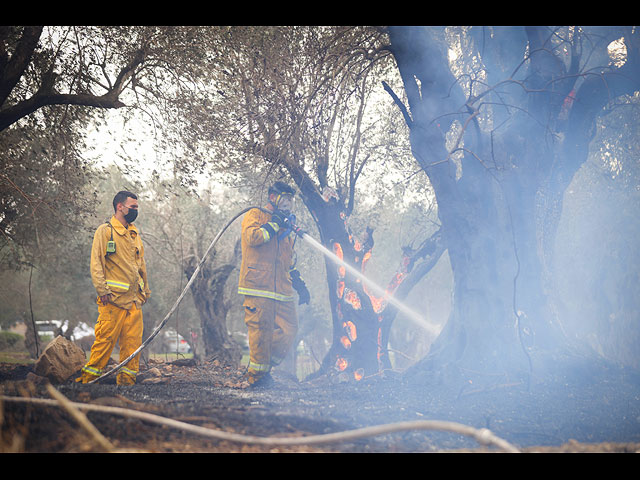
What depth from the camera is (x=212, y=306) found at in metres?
13.5

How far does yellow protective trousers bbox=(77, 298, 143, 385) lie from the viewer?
5.63 metres

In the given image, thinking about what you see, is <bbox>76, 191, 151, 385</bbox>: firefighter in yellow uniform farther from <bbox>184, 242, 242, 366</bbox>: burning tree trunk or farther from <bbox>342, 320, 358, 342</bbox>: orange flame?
<bbox>184, 242, 242, 366</bbox>: burning tree trunk

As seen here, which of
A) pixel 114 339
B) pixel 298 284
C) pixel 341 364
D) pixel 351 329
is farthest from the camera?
pixel 341 364

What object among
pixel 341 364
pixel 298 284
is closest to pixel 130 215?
pixel 298 284

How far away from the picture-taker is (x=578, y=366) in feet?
19.5

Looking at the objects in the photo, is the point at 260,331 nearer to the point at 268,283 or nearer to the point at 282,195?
the point at 268,283

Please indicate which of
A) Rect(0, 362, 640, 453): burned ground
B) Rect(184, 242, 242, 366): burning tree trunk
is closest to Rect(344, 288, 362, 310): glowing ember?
Rect(0, 362, 640, 453): burned ground

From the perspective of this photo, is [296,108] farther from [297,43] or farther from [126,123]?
[126,123]

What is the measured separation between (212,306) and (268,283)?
7565mm

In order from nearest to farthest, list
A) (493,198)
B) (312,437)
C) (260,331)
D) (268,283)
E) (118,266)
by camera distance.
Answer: (312,437) < (118,266) < (260,331) < (268,283) < (493,198)

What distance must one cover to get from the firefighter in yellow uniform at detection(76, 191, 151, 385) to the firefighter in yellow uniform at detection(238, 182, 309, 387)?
4.27 ft

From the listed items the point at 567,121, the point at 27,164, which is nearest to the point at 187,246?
the point at 27,164

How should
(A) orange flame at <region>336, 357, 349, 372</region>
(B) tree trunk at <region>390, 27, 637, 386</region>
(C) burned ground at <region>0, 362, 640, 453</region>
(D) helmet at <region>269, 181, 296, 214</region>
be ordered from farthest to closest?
(A) orange flame at <region>336, 357, 349, 372</region>
(D) helmet at <region>269, 181, 296, 214</region>
(B) tree trunk at <region>390, 27, 637, 386</region>
(C) burned ground at <region>0, 362, 640, 453</region>

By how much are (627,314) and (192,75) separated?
40.8 ft
